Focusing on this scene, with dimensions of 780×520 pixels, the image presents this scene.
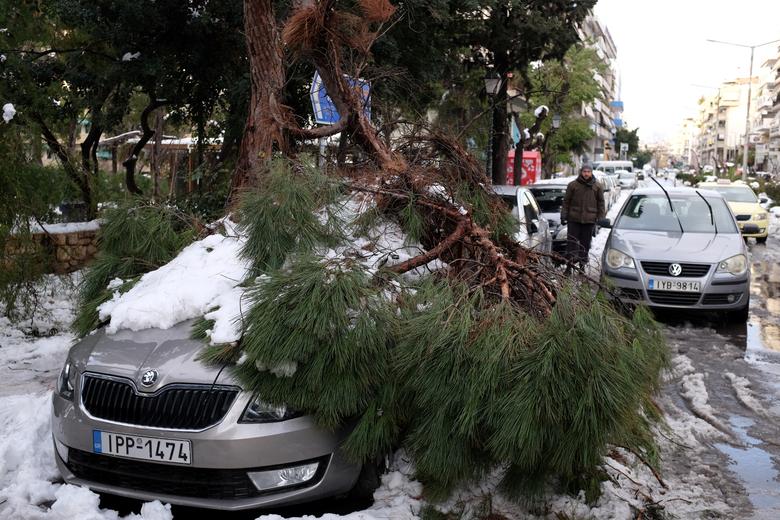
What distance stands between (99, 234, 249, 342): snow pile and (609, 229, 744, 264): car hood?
6445mm

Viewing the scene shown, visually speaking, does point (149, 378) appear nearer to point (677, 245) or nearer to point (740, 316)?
point (677, 245)

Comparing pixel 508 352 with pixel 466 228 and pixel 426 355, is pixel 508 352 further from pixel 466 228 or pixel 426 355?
pixel 466 228

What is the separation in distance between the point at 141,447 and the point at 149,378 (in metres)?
0.33

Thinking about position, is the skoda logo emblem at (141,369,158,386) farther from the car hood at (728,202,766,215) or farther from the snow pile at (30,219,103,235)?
the car hood at (728,202,766,215)

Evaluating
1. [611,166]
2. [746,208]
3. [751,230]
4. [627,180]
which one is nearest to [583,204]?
[751,230]

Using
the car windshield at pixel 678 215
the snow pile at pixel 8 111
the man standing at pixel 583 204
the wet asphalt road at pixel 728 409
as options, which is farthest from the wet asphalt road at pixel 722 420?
the snow pile at pixel 8 111

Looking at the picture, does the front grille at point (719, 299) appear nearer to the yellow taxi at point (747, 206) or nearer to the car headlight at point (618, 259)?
the car headlight at point (618, 259)

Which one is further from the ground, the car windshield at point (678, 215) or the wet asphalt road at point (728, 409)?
the car windshield at point (678, 215)

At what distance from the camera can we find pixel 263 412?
3.81 metres

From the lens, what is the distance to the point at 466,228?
483 cm

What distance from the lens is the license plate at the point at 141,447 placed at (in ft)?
12.2

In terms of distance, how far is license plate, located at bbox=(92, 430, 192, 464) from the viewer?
372 centimetres

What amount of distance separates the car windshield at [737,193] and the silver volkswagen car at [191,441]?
2070 cm

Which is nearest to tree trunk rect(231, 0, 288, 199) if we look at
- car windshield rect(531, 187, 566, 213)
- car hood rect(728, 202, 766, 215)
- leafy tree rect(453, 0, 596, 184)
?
leafy tree rect(453, 0, 596, 184)
